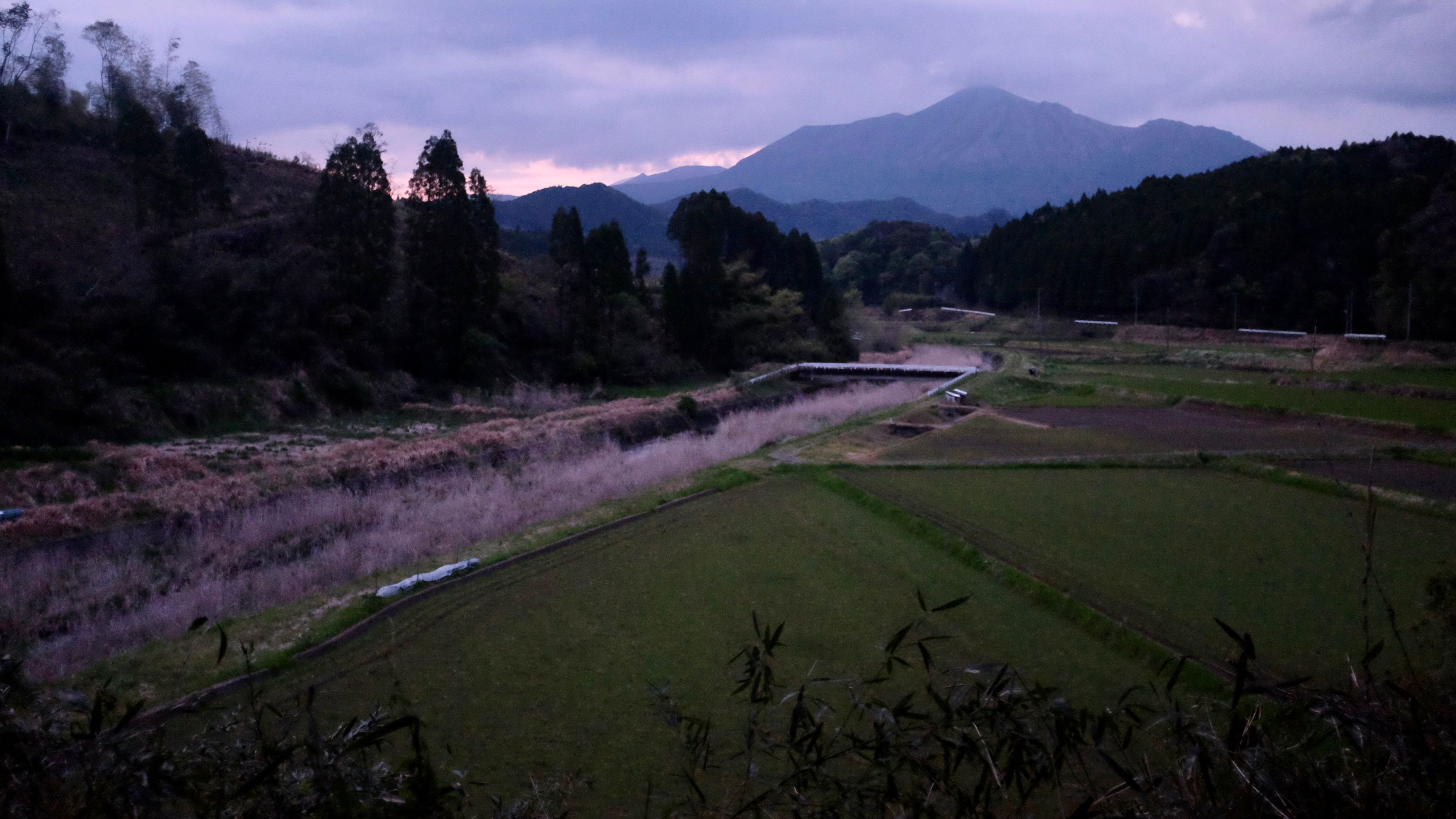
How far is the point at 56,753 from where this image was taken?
2215mm

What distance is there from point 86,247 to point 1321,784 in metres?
29.5

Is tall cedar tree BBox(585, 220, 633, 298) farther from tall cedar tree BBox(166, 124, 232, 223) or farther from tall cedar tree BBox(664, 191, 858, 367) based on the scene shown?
tall cedar tree BBox(166, 124, 232, 223)

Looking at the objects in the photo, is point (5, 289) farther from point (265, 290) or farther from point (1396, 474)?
point (1396, 474)

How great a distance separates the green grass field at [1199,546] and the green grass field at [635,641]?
2.89 feet

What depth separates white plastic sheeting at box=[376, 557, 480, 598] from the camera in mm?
7855

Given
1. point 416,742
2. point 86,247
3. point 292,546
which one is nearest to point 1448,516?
point 416,742

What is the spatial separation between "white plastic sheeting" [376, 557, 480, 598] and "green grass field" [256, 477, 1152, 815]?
0.35 metres

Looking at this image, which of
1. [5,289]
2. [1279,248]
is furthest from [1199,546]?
[1279,248]

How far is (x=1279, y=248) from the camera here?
43969mm

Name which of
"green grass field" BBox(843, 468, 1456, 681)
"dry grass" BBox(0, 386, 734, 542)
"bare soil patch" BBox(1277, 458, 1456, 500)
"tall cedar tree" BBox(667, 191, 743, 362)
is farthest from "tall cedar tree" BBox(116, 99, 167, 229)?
"bare soil patch" BBox(1277, 458, 1456, 500)

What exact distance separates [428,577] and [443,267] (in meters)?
20.8

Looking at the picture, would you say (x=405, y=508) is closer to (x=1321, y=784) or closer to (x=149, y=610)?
(x=149, y=610)

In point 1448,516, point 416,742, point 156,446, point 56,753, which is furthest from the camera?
point 156,446

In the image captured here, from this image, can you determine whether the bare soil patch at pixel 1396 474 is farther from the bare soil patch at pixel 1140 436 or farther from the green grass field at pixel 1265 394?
the green grass field at pixel 1265 394
